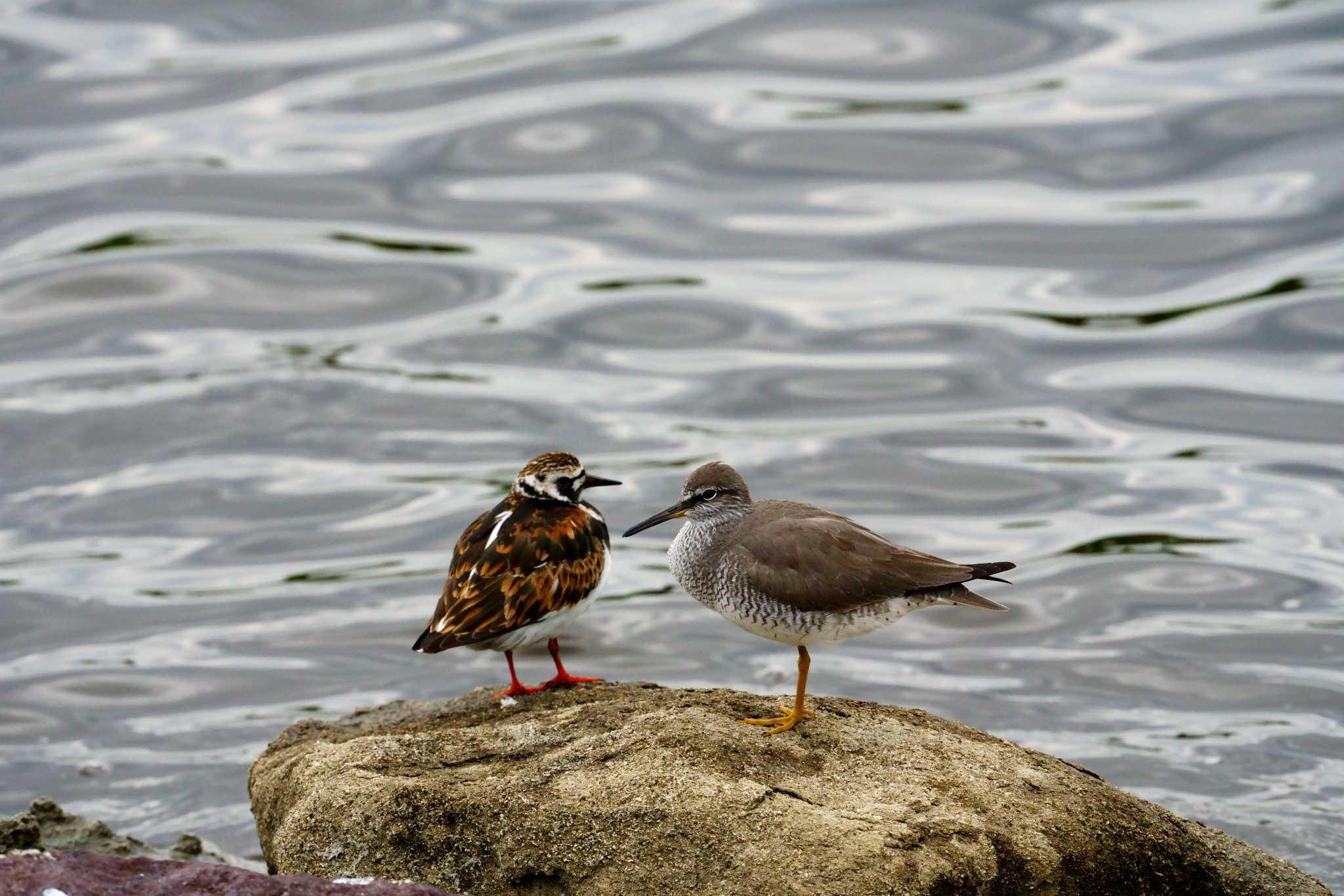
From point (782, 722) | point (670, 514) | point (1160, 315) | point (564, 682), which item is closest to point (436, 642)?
point (564, 682)

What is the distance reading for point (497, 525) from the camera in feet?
27.6

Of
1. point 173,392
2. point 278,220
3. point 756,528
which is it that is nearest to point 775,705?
point 756,528

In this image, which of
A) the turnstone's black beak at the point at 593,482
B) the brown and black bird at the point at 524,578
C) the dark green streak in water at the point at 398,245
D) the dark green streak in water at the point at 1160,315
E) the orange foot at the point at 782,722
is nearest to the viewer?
the orange foot at the point at 782,722

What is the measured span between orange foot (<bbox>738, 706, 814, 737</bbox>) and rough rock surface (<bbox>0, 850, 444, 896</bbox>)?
1.92 metres

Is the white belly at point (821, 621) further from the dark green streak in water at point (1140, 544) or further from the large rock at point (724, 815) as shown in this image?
the dark green streak in water at point (1140, 544)

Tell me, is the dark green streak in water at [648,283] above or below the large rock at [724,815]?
below

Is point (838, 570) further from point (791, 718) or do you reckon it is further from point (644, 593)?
point (644, 593)

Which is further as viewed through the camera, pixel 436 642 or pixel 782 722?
pixel 436 642

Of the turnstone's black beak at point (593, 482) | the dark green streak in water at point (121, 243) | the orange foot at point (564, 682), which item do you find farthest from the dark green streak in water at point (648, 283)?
the orange foot at point (564, 682)

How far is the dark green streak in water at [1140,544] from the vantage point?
45.7 ft

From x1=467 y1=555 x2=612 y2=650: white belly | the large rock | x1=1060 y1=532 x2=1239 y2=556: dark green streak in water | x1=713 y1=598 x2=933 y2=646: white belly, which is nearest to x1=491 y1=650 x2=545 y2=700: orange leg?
x1=467 y1=555 x2=612 y2=650: white belly

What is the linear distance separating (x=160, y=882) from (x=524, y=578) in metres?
3.00

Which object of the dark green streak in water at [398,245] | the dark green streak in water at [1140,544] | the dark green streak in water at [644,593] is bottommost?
the dark green streak in water at [644,593]

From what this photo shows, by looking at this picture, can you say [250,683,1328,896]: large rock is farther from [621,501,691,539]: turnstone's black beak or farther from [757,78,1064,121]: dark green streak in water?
[757,78,1064,121]: dark green streak in water
